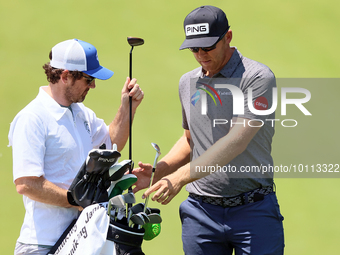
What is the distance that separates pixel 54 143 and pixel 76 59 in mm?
446

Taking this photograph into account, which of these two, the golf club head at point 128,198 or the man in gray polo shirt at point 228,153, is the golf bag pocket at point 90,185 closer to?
the golf club head at point 128,198

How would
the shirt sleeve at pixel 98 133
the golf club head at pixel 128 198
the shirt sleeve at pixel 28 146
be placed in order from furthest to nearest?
the shirt sleeve at pixel 98 133 → the shirt sleeve at pixel 28 146 → the golf club head at pixel 128 198

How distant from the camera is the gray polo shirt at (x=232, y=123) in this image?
8.28 ft

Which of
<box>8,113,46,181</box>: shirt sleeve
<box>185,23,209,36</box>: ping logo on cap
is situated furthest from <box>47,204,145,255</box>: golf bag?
<box>185,23,209,36</box>: ping logo on cap

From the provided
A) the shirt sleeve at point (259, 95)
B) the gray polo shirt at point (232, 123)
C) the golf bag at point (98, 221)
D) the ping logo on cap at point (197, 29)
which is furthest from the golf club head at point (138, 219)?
the ping logo on cap at point (197, 29)

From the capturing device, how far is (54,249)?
241 cm

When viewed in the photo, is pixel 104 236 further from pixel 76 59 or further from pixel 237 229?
pixel 76 59

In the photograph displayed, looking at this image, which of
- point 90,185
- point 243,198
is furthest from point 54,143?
point 243,198

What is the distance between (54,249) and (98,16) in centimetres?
344

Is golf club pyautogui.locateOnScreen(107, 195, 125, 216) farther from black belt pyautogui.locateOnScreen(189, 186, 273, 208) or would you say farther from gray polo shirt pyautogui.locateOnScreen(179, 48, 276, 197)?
black belt pyautogui.locateOnScreen(189, 186, 273, 208)

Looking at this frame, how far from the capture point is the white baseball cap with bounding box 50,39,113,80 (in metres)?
2.63

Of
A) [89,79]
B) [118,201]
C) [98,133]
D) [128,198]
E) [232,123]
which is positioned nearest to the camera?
[118,201]

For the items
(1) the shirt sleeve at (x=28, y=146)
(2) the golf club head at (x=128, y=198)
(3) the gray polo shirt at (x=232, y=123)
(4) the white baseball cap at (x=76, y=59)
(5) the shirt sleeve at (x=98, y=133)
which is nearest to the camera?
(2) the golf club head at (x=128, y=198)

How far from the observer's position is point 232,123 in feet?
8.38
